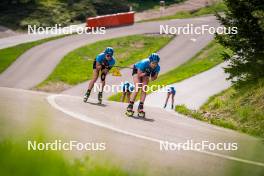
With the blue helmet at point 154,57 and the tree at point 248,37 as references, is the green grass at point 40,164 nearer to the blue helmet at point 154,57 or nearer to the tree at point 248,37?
the blue helmet at point 154,57

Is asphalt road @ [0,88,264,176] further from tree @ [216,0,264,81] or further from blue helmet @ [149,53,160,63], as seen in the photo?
tree @ [216,0,264,81]

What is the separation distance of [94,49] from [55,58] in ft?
11.5

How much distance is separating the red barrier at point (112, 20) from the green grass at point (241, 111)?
30.0 meters

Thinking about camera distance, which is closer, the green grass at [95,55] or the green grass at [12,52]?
the green grass at [95,55]

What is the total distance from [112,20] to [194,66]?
14057 millimetres

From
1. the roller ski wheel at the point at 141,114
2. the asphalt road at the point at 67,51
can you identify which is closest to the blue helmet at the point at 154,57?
the roller ski wheel at the point at 141,114

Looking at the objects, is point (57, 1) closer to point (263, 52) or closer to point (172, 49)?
point (172, 49)

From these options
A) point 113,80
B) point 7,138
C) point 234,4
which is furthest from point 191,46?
point 7,138

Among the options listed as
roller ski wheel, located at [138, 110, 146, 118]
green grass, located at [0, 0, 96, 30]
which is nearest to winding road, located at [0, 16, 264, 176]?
roller ski wheel, located at [138, 110, 146, 118]

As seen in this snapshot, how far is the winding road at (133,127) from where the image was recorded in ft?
9.81

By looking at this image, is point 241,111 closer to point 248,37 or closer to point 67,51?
point 248,37

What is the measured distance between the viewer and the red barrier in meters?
45.2

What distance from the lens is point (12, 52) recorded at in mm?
37188

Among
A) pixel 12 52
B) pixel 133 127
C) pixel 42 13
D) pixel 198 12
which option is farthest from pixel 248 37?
pixel 198 12
